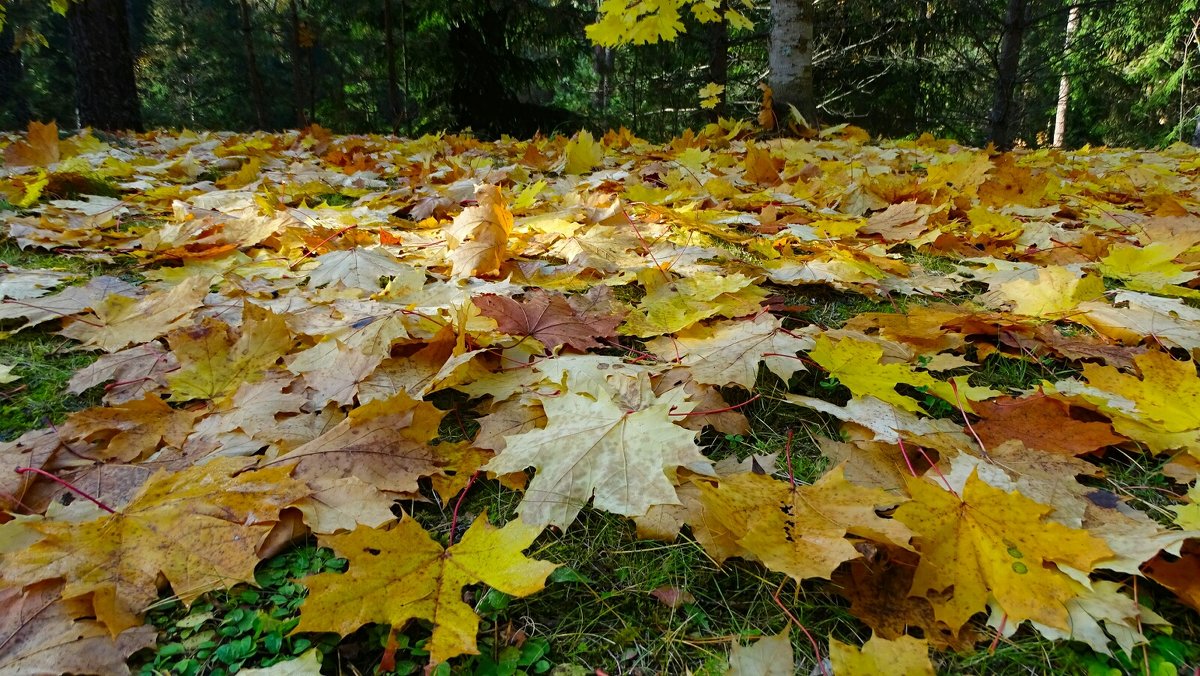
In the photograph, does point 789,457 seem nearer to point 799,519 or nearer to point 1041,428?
point 799,519

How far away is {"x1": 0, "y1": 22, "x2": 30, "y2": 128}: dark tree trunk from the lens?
12094 mm

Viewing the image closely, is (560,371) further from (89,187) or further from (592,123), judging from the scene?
(592,123)

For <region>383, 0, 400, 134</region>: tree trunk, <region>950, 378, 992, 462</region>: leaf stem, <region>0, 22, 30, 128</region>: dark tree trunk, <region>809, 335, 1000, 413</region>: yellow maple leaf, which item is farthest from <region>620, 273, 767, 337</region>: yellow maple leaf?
<region>0, 22, 30, 128</region>: dark tree trunk

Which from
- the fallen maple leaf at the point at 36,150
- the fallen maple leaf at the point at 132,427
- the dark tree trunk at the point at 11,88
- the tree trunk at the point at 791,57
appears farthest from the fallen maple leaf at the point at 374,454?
the dark tree trunk at the point at 11,88

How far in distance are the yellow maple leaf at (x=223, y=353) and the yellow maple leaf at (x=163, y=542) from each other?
33cm

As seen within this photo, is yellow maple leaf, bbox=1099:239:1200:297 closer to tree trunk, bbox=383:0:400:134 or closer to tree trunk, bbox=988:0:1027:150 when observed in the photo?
tree trunk, bbox=988:0:1027:150

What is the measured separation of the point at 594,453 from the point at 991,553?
527 millimetres

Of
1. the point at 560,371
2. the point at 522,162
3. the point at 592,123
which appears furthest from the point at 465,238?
the point at 592,123

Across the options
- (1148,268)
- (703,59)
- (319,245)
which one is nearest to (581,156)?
(319,245)

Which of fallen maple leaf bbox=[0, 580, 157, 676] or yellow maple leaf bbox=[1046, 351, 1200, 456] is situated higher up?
yellow maple leaf bbox=[1046, 351, 1200, 456]

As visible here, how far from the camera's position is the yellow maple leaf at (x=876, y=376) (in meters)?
1.04

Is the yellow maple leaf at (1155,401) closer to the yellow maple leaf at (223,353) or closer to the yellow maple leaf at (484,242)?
the yellow maple leaf at (484,242)

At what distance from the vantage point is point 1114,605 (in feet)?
2.24

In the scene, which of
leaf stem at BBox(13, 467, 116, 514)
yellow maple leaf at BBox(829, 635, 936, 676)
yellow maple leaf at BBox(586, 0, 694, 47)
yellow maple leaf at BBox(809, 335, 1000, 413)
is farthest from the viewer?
yellow maple leaf at BBox(586, 0, 694, 47)
